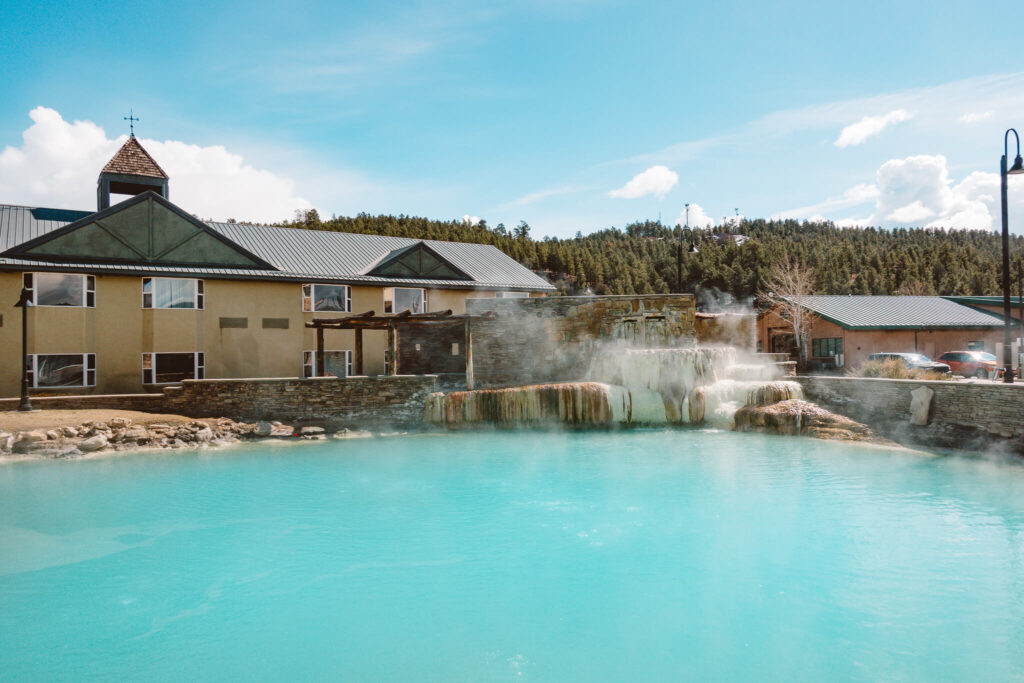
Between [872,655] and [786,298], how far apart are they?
30.9 meters

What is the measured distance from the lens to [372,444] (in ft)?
63.5

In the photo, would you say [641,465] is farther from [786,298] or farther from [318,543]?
[786,298]

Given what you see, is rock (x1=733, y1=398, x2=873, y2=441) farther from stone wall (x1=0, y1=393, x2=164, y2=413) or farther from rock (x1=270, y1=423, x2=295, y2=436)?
stone wall (x1=0, y1=393, x2=164, y2=413)

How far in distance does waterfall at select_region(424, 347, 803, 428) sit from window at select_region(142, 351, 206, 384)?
30.8 feet

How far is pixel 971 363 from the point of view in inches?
1026

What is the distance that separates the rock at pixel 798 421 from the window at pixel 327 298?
16.2 m

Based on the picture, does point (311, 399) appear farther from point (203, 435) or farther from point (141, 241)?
point (141, 241)

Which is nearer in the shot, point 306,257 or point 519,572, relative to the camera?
Answer: point 519,572

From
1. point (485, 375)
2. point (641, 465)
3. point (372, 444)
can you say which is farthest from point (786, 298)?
point (372, 444)

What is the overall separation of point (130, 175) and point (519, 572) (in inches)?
1020

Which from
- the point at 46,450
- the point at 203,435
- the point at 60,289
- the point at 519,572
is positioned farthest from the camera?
the point at 60,289

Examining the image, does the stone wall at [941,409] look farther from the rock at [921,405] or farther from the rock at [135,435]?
the rock at [135,435]

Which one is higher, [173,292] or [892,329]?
[173,292]

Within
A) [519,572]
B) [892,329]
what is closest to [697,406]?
[519,572]
